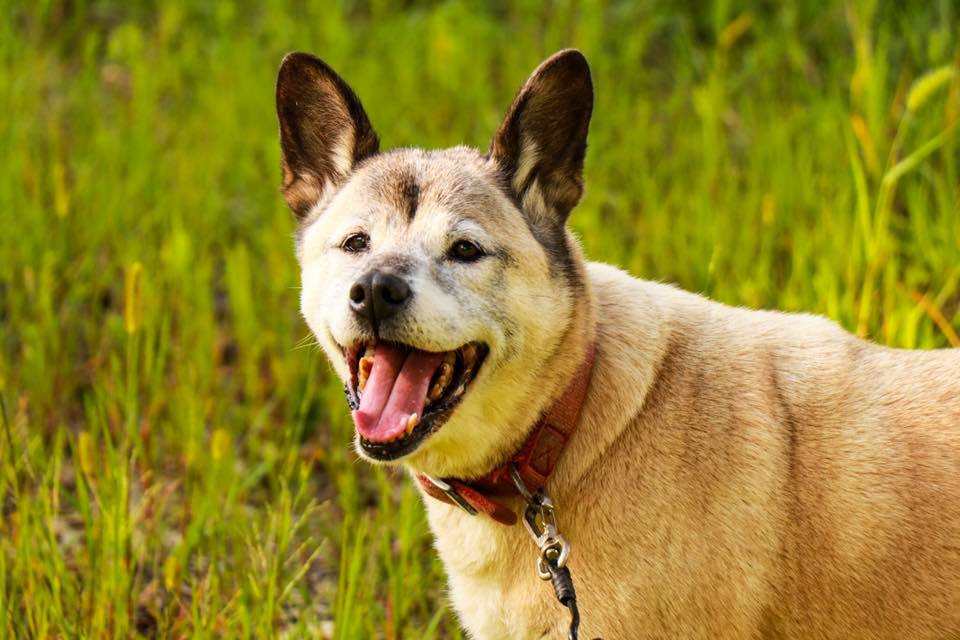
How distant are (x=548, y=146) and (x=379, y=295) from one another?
708 mm

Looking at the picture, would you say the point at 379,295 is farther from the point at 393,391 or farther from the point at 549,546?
the point at 549,546

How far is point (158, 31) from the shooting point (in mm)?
6867

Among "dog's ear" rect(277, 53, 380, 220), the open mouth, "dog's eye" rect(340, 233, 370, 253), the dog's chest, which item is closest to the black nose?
the open mouth

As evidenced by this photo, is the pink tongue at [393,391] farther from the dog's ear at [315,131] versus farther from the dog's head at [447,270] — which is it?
the dog's ear at [315,131]

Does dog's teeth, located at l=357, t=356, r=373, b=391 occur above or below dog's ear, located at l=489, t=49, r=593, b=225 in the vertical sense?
below

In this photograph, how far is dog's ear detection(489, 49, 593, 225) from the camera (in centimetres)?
274

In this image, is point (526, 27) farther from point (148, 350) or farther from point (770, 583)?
point (770, 583)

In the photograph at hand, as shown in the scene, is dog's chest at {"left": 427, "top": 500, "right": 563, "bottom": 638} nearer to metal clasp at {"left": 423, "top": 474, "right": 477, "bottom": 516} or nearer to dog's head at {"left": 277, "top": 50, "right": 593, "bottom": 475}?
metal clasp at {"left": 423, "top": 474, "right": 477, "bottom": 516}

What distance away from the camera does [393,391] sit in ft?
8.04

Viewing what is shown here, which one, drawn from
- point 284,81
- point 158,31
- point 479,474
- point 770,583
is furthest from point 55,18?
point 770,583

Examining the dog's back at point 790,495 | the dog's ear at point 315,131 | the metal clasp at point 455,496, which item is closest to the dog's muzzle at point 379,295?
the metal clasp at point 455,496

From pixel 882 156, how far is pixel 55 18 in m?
5.20

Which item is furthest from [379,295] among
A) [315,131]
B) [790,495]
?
[790,495]

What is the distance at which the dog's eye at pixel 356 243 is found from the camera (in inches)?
108
